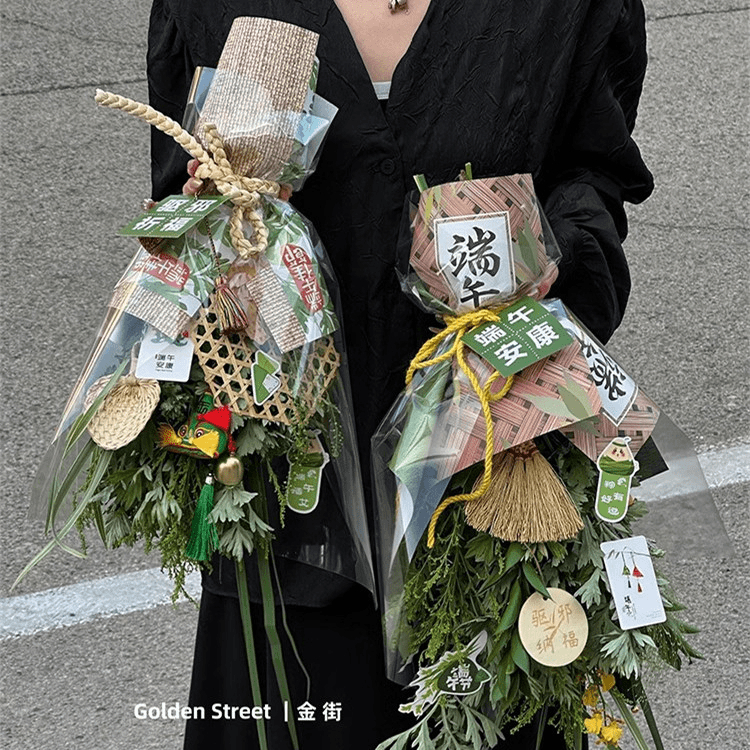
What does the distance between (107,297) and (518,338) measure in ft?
9.53

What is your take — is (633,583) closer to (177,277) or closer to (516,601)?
(516,601)

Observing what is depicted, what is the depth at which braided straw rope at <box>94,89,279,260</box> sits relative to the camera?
148 cm

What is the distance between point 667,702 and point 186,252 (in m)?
1.92

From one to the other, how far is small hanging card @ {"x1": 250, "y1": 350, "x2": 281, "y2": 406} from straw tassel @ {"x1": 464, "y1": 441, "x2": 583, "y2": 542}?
0.91 feet

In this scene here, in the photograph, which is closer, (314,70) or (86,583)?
(314,70)

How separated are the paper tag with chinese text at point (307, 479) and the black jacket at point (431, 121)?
0.14m

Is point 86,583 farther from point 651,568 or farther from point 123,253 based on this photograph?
point 651,568

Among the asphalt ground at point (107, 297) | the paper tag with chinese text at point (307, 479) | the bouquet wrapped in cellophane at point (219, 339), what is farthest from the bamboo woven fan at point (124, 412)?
the asphalt ground at point (107, 297)

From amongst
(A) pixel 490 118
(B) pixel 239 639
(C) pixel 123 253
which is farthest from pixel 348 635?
(C) pixel 123 253

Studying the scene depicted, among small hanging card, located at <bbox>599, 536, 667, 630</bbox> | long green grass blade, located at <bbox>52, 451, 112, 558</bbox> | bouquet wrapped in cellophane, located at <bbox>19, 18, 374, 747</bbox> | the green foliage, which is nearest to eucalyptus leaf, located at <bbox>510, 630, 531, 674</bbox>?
the green foliage

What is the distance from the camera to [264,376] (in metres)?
1.50

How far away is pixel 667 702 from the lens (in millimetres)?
2928

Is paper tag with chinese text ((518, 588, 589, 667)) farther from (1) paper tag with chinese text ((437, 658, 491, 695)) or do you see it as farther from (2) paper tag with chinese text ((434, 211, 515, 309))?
(2) paper tag with chinese text ((434, 211, 515, 309))

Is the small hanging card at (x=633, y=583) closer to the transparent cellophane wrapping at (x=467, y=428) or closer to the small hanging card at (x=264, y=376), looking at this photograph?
the transparent cellophane wrapping at (x=467, y=428)
